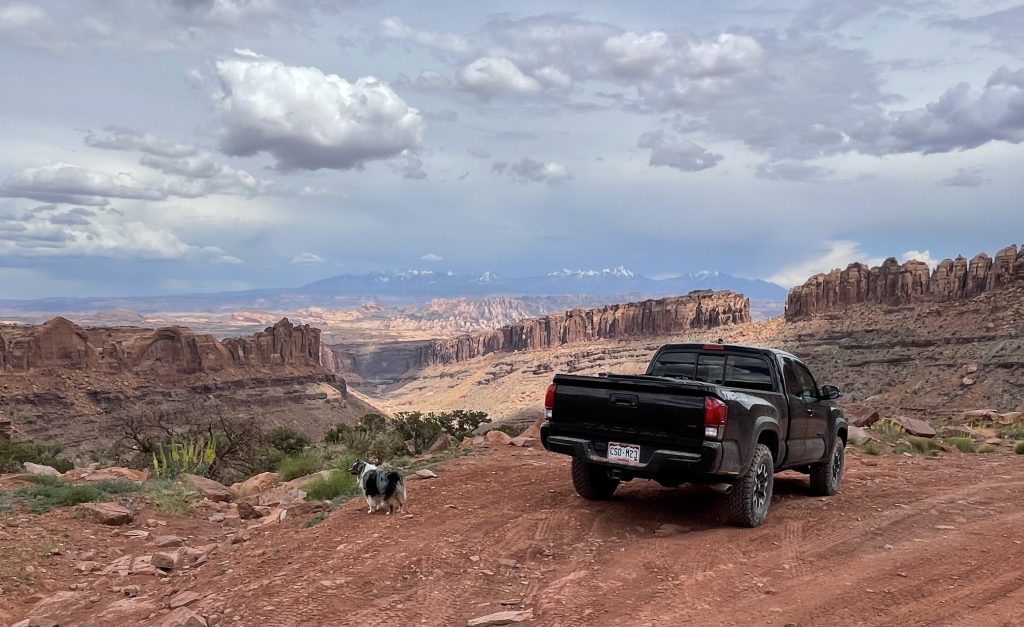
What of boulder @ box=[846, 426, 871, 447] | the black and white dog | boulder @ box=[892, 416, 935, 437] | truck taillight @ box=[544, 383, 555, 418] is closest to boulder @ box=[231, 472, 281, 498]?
the black and white dog

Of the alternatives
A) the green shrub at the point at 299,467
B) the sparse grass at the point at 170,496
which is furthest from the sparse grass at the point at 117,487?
the green shrub at the point at 299,467

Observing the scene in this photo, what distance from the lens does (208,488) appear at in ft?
41.0

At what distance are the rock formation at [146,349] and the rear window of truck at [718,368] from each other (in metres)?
80.7

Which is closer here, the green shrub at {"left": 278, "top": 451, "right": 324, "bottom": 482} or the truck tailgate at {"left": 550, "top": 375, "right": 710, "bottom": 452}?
the truck tailgate at {"left": 550, "top": 375, "right": 710, "bottom": 452}

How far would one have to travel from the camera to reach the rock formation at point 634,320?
137750mm

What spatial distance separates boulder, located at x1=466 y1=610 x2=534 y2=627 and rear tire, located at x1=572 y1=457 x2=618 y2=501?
12.0 feet

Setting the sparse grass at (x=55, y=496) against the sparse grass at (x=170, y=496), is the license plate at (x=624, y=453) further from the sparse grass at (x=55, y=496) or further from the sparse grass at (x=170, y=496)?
the sparse grass at (x=55, y=496)

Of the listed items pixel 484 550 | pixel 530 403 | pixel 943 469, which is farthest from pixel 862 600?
pixel 530 403

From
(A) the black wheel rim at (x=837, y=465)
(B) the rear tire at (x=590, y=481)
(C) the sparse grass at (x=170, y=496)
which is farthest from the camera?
(C) the sparse grass at (x=170, y=496)

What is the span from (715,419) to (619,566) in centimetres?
182

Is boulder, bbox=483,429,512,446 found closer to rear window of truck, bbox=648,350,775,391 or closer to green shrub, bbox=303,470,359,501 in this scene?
green shrub, bbox=303,470,359,501

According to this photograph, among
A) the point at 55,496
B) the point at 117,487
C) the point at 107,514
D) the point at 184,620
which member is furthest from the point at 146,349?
the point at 184,620

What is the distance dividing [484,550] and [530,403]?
9722 cm

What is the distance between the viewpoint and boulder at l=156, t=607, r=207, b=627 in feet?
17.7
